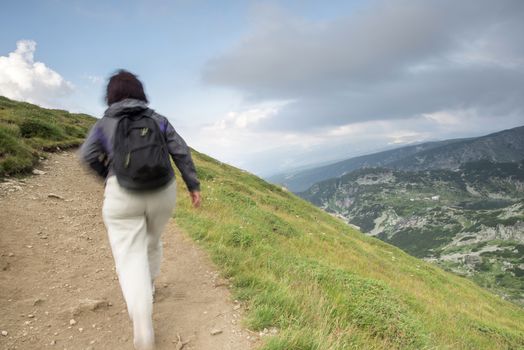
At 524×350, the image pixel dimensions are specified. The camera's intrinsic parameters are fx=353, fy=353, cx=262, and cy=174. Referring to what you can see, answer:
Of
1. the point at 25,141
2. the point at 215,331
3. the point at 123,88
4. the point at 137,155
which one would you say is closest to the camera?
the point at 137,155

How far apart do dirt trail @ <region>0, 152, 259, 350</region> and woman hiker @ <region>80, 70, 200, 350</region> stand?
1.19 meters

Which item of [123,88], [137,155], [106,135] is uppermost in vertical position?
[123,88]

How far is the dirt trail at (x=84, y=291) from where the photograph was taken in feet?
16.5

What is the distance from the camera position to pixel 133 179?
407cm

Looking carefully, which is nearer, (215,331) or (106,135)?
(106,135)

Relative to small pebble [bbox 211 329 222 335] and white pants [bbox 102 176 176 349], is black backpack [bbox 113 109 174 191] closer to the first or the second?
white pants [bbox 102 176 176 349]

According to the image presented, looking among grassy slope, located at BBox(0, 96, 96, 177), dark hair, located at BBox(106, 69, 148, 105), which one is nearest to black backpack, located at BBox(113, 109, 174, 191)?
dark hair, located at BBox(106, 69, 148, 105)

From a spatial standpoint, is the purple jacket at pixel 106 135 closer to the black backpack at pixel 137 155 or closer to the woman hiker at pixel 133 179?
the woman hiker at pixel 133 179

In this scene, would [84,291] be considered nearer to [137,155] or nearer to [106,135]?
[106,135]

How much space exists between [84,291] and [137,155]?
3.82m

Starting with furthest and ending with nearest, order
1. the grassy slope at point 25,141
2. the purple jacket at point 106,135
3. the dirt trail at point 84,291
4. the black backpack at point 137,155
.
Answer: the grassy slope at point 25,141 → the dirt trail at point 84,291 → the purple jacket at point 106,135 → the black backpack at point 137,155

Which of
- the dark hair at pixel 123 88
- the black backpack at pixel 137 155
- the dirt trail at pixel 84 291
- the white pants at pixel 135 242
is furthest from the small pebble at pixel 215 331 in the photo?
the dark hair at pixel 123 88

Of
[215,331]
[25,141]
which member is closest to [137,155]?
[215,331]

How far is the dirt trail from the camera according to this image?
5.02 metres
